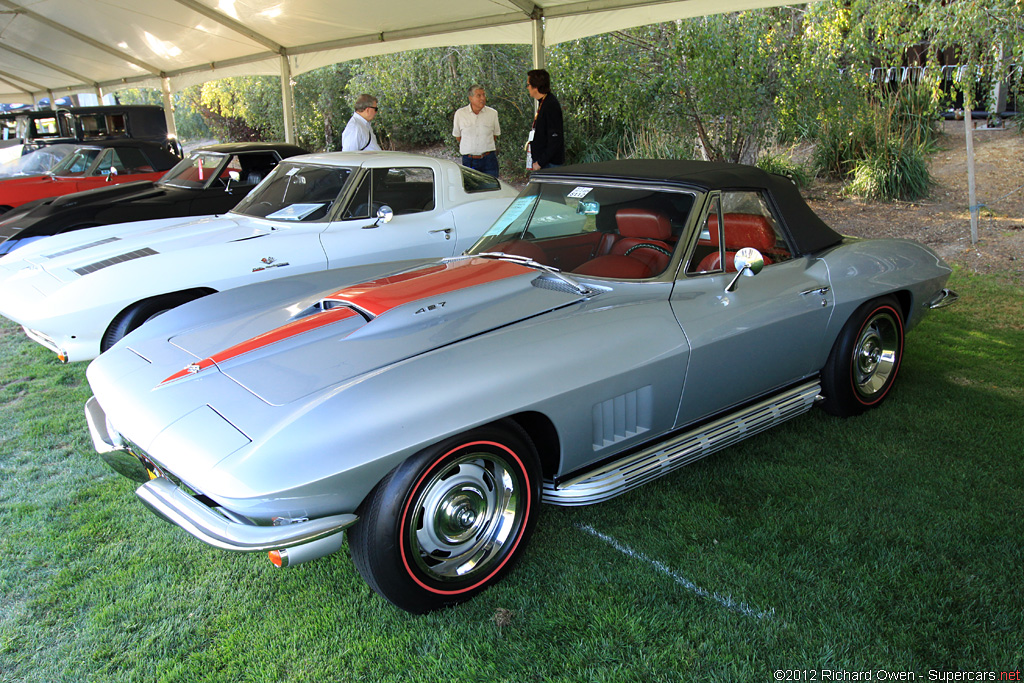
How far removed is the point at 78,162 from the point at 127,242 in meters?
6.09

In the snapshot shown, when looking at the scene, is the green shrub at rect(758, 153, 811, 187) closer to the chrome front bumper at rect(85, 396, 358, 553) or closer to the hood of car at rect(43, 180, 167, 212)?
the hood of car at rect(43, 180, 167, 212)

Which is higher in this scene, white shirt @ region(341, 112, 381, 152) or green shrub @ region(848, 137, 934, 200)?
white shirt @ region(341, 112, 381, 152)

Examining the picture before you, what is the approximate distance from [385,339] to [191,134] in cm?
3050

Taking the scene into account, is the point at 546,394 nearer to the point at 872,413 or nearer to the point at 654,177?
the point at 654,177

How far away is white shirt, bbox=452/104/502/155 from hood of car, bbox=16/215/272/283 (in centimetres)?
326

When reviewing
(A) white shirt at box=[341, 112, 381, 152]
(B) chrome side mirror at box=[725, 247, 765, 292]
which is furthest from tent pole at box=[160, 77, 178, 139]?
(B) chrome side mirror at box=[725, 247, 765, 292]

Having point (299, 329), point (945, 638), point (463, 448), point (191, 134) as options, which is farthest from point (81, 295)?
point (191, 134)

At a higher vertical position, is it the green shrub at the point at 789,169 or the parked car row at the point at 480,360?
the green shrub at the point at 789,169

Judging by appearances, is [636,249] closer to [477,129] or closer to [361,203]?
[361,203]

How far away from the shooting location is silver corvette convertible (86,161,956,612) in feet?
7.14

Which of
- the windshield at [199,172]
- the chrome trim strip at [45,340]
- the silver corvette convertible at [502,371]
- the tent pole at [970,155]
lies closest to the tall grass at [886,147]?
the tent pole at [970,155]

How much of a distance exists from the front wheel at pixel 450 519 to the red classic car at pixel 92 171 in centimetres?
912

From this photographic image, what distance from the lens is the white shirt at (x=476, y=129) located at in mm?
7926

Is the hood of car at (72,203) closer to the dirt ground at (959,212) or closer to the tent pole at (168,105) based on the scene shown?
the tent pole at (168,105)
